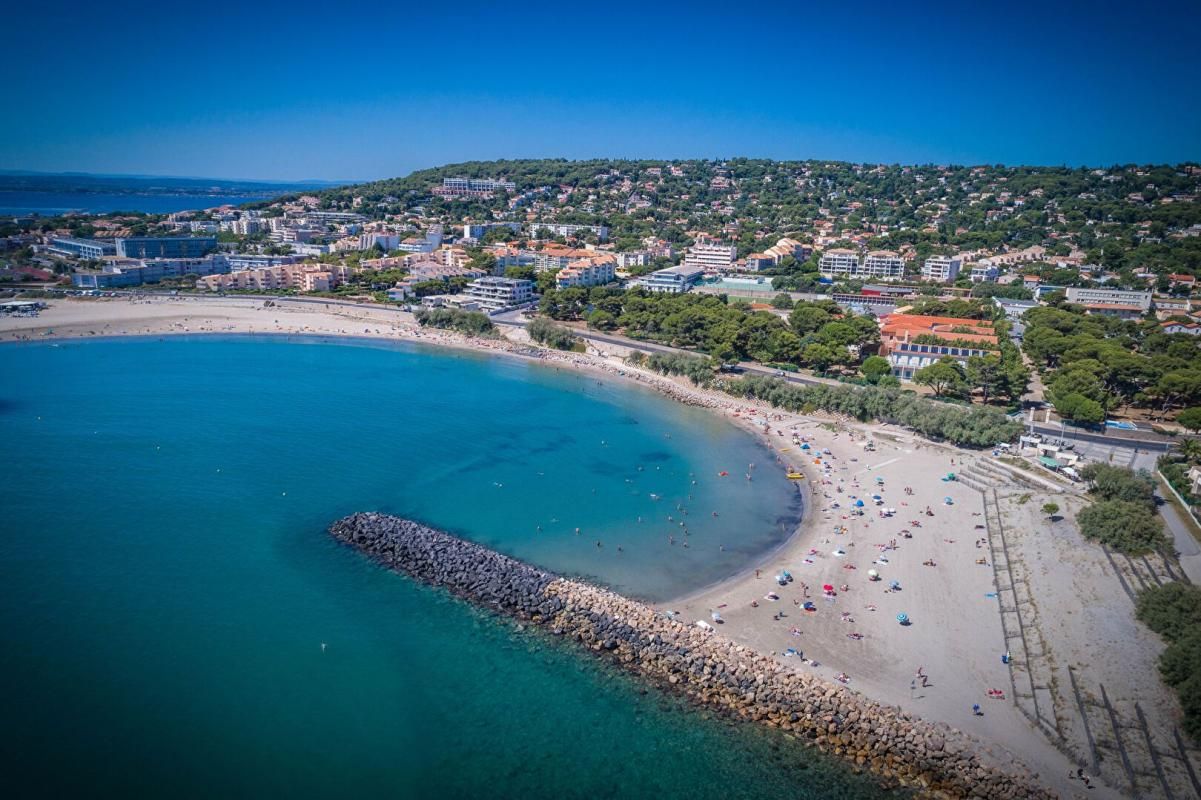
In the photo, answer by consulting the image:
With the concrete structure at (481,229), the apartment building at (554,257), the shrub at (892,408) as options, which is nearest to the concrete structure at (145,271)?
the concrete structure at (481,229)

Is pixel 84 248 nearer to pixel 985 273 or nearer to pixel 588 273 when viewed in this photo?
pixel 588 273

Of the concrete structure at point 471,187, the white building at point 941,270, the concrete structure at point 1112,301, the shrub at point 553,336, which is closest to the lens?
the shrub at point 553,336

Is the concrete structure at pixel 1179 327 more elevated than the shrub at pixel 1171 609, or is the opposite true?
the concrete structure at pixel 1179 327

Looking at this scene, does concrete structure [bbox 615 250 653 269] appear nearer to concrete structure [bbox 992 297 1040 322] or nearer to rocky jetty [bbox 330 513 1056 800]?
concrete structure [bbox 992 297 1040 322]

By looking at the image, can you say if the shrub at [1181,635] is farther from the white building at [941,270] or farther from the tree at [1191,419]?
the white building at [941,270]

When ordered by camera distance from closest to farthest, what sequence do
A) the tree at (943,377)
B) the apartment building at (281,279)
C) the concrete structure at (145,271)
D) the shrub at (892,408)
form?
the shrub at (892,408), the tree at (943,377), the concrete structure at (145,271), the apartment building at (281,279)

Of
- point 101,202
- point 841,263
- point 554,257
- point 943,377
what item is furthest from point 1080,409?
point 101,202
